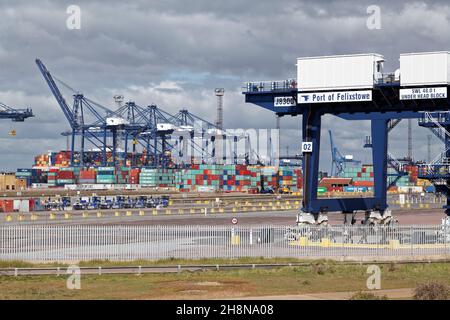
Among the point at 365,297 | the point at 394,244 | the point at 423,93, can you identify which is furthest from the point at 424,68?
the point at 365,297

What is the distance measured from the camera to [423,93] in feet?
186

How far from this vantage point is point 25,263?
4712 centimetres

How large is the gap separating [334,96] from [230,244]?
13.2 metres

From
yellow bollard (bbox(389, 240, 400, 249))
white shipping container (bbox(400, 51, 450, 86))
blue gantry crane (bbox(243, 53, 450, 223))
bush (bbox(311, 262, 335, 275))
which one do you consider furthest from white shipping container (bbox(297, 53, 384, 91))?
bush (bbox(311, 262, 335, 275))

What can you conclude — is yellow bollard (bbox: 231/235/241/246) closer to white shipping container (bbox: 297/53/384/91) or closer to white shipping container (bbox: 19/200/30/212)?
white shipping container (bbox: 297/53/384/91)

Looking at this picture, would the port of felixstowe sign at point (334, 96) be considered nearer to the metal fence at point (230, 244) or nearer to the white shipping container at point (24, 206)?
the metal fence at point (230, 244)

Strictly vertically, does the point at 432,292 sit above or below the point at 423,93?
below

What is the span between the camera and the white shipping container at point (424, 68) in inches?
2206

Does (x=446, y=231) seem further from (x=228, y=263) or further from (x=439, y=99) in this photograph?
(x=228, y=263)

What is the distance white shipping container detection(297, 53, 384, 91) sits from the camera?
191ft

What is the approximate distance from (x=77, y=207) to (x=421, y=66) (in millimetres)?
75681

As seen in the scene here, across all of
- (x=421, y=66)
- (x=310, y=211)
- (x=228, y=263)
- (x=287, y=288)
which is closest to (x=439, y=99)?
(x=421, y=66)

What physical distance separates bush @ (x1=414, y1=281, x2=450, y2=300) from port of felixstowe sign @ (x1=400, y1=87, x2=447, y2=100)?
2648 centimetres

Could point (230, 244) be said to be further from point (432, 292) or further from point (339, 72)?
point (432, 292)
